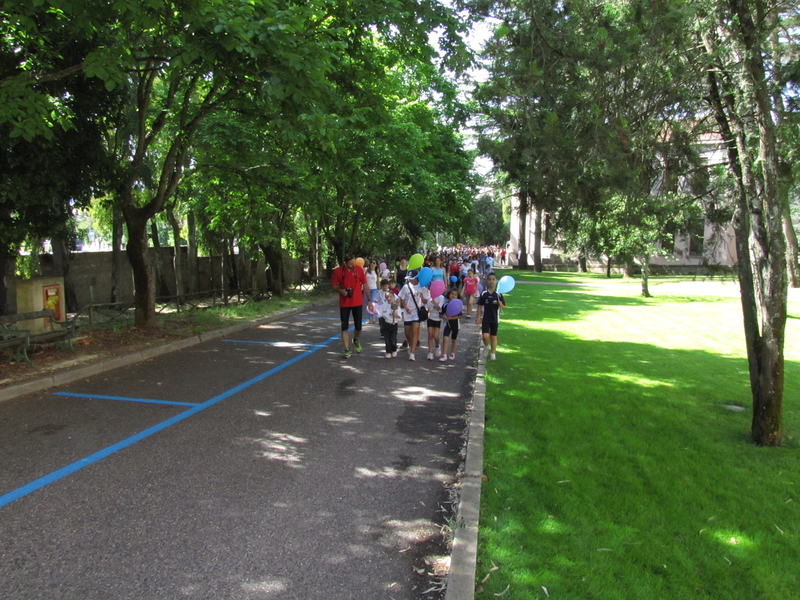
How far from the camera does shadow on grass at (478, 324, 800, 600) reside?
3539mm

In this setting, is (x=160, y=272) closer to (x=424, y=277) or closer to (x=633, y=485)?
(x=424, y=277)

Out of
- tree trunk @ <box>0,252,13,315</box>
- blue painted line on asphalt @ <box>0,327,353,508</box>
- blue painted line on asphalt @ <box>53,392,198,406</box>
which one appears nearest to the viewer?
blue painted line on asphalt @ <box>0,327,353,508</box>

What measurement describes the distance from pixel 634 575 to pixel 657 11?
5.56m

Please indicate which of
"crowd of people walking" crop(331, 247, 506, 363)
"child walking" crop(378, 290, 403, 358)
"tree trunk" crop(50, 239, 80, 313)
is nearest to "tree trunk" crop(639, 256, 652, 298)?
"crowd of people walking" crop(331, 247, 506, 363)

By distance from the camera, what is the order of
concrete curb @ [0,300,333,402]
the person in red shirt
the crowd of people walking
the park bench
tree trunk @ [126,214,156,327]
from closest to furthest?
concrete curb @ [0,300,333,402]
the park bench
the person in red shirt
the crowd of people walking
tree trunk @ [126,214,156,327]

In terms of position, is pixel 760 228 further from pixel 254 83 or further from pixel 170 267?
pixel 170 267

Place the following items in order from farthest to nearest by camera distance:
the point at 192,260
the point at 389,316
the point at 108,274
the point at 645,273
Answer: the point at 645,273 < the point at 192,260 < the point at 108,274 < the point at 389,316

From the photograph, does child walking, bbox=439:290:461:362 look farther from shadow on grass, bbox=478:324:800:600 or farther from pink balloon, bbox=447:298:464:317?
shadow on grass, bbox=478:324:800:600

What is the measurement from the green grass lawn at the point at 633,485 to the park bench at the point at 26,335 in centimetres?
694

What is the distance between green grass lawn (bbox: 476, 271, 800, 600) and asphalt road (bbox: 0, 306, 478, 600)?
1.91 ft

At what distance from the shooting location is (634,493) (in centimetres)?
473

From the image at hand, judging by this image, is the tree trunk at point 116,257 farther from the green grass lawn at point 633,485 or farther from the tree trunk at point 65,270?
the green grass lawn at point 633,485

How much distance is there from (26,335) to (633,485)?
857 centimetres

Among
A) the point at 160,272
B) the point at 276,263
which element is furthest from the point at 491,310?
the point at 160,272
